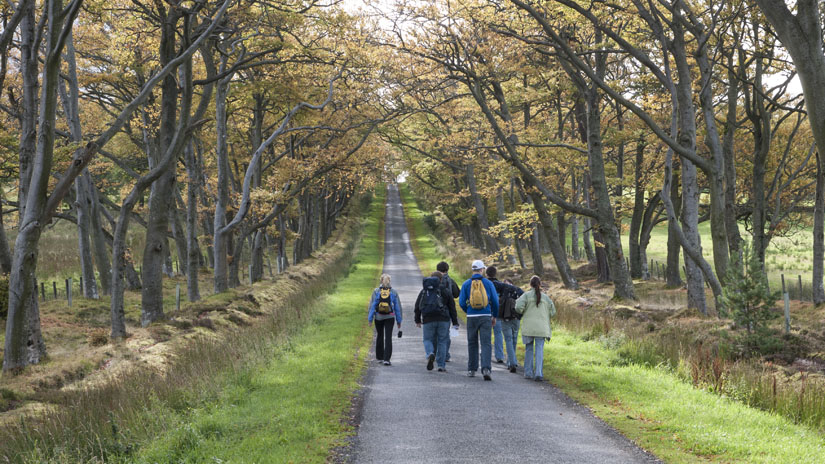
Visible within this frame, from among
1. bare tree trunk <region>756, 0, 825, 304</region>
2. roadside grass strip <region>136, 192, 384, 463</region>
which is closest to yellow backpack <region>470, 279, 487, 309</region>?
roadside grass strip <region>136, 192, 384, 463</region>

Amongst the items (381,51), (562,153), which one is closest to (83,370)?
(381,51)

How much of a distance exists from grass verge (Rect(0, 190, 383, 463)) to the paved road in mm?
593

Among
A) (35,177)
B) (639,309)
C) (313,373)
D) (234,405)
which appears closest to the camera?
(234,405)

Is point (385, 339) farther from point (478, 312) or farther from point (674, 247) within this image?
point (674, 247)

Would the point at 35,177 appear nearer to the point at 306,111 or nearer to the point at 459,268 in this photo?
the point at 306,111

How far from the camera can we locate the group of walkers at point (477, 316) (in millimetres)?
12219

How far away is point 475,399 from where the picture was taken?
9969mm

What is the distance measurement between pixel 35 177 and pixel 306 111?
15120 millimetres

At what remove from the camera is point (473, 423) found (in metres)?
8.49

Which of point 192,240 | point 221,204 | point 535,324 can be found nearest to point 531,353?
point 535,324

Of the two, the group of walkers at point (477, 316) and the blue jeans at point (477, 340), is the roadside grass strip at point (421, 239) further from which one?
the blue jeans at point (477, 340)

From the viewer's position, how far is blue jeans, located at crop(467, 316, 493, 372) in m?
12.0

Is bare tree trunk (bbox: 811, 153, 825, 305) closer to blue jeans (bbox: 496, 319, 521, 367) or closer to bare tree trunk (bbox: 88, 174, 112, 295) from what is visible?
blue jeans (bbox: 496, 319, 521, 367)

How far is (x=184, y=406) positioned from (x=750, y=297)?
9.03 meters
